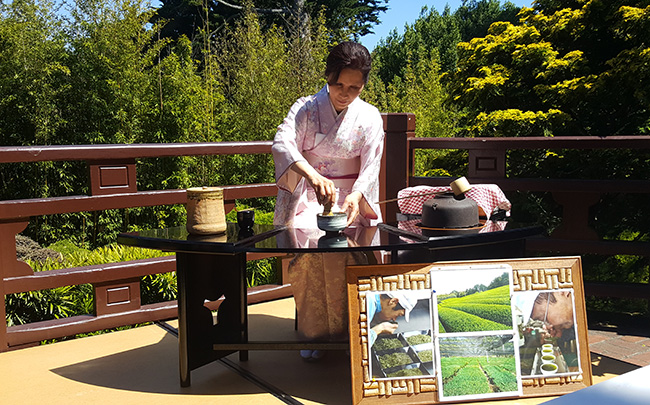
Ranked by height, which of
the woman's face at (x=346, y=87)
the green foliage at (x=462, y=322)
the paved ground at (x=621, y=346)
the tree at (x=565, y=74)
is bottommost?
the paved ground at (x=621, y=346)

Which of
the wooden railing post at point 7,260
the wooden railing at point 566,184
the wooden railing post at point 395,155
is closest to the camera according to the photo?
the wooden railing post at point 7,260

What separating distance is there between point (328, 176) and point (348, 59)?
573 millimetres

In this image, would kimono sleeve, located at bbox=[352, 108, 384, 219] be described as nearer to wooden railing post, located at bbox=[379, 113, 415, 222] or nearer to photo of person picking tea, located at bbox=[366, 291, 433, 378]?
photo of person picking tea, located at bbox=[366, 291, 433, 378]

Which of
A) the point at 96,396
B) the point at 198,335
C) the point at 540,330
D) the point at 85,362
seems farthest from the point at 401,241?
the point at 85,362

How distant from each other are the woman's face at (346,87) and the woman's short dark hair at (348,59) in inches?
0.8

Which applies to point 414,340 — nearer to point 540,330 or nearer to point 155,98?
point 540,330

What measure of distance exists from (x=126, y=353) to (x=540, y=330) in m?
1.95

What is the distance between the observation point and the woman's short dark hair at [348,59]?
2750mm

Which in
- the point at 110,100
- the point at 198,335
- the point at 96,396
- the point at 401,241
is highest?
the point at 110,100

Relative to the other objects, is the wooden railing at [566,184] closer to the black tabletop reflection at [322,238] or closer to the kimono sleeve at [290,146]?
the black tabletop reflection at [322,238]

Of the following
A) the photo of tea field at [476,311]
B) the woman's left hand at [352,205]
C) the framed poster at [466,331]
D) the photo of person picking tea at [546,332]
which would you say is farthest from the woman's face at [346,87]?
the photo of person picking tea at [546,332]

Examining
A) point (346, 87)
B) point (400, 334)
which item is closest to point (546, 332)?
point (400, 334)

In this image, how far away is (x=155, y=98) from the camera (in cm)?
819

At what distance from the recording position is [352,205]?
286cm
